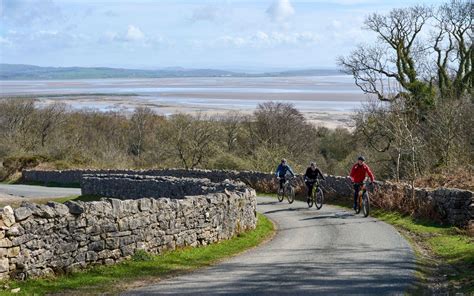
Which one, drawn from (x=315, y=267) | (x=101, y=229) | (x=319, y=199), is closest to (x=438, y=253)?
(x=315, y=267)

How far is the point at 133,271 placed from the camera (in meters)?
11.7

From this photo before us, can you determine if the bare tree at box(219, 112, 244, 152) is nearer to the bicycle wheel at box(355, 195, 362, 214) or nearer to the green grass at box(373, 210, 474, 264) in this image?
the bicycle wheel at box(355, 195, 362, 214)

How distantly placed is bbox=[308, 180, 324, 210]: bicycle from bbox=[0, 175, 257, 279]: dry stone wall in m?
7.75

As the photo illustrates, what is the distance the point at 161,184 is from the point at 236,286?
14834 mm

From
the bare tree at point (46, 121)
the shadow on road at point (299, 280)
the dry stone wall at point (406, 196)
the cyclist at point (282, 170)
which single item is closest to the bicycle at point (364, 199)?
the dry stone wall at point (406, 196)

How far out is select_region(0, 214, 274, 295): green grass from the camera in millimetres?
10078

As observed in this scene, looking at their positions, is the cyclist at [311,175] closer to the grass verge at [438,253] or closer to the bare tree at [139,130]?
the grass verge at [438,253]

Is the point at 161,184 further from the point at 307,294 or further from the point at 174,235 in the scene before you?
the point at 307,294

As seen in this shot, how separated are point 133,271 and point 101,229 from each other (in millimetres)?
1012

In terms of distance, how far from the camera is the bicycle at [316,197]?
79.3 feet

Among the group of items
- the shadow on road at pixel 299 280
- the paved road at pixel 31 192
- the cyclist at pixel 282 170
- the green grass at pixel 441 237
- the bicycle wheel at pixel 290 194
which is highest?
the cyclist at pixel 282 170

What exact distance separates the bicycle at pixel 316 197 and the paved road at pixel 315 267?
457cm

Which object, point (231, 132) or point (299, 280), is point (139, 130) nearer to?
point (231, 132)

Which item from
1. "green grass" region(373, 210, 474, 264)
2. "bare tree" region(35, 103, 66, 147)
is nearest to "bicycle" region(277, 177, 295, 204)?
"green grass" region(373, 210, 474, 264)
